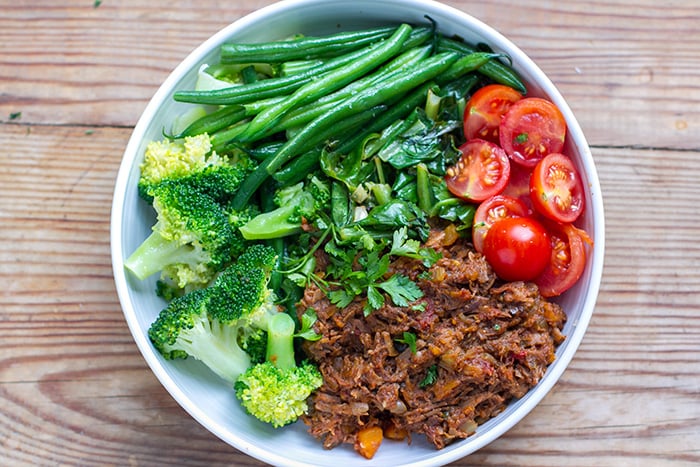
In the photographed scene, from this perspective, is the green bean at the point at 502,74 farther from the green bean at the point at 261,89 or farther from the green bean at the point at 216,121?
the green bean at the point at 216,121

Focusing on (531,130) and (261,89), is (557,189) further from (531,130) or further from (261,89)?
(261,89)

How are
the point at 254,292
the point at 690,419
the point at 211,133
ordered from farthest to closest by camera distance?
the point at 690,419 < the point at 211,133 < the point at 254,292

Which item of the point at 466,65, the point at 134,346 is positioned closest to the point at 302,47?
the point at 466,65

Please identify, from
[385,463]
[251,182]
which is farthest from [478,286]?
[251,182]

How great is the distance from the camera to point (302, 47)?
3225 mm

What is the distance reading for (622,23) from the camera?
3645 millimetres

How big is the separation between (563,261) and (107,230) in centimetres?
235

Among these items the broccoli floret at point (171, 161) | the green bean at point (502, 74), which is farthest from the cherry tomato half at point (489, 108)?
the broccoli floret at point (171, 161)

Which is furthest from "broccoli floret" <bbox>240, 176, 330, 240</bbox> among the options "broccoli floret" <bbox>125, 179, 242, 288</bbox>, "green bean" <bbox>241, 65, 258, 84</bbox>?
"green bean" <bbox>241, 65, 258, 84</bbox>

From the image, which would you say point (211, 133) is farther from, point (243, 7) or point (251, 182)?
point (243, 7)

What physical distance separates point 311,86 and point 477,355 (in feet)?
4.78

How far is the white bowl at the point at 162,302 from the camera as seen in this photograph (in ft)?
9.86

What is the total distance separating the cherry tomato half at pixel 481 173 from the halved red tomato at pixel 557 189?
151 millimetres

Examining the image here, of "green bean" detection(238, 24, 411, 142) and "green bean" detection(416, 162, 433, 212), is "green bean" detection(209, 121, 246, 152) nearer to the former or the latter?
"green bean" detection(238, 24, 411, 142)
